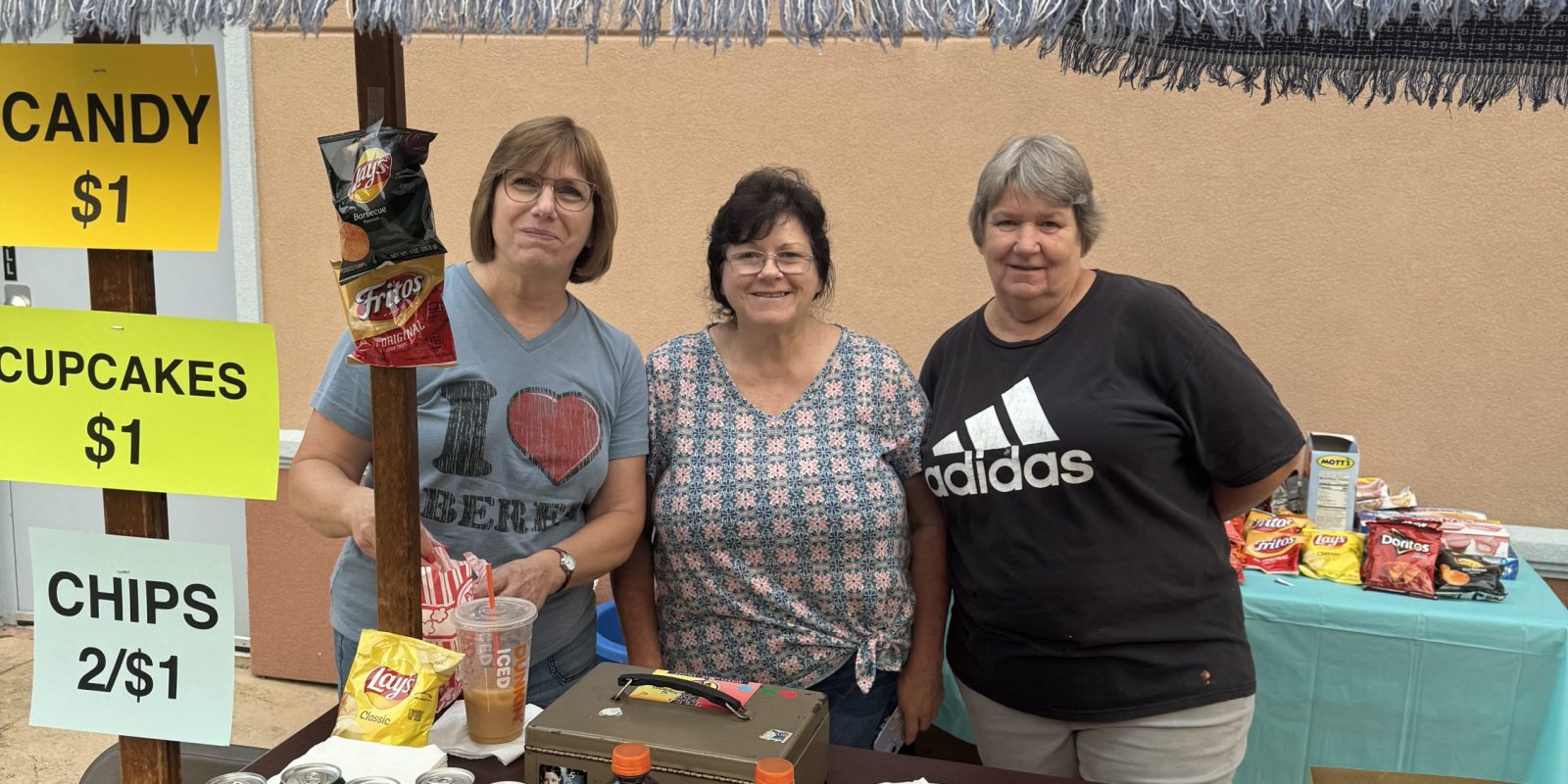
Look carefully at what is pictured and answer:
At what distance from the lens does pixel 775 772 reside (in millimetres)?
1278

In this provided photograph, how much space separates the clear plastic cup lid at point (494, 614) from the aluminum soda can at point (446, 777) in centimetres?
21

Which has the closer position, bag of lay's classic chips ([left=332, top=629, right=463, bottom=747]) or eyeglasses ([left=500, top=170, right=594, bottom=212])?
bag of lay's classic chips ([left=332, top=629, right=463, bottom=747])

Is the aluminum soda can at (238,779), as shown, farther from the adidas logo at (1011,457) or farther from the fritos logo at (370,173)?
the adidas logo at (1011,457)

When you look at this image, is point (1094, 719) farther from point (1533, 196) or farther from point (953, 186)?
point (1533, 196)

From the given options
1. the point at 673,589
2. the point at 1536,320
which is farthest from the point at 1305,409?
the point at 673,589

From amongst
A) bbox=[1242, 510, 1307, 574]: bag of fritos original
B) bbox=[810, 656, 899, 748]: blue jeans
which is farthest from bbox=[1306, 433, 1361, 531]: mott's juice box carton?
bbox=[810, 656, 899, 748]: blue jeans

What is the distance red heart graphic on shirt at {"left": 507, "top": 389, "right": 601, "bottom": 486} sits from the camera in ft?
6.40

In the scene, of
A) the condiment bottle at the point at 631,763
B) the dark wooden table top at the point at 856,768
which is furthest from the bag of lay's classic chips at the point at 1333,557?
the condiment bottle at the point at 631,763

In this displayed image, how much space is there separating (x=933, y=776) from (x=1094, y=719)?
58cm

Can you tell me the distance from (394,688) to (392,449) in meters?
0.33

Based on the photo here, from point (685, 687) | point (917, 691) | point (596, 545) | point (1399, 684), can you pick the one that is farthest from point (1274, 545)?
point (685, 687)

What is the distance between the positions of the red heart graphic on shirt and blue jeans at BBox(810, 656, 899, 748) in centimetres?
65

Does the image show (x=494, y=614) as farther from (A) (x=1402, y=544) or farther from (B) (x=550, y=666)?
(A) (x=1402, y=544)

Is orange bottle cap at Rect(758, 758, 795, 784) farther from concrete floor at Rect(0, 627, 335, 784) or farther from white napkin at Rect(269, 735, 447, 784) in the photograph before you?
concrete floor at Rect(0, 627, 335, 784)
